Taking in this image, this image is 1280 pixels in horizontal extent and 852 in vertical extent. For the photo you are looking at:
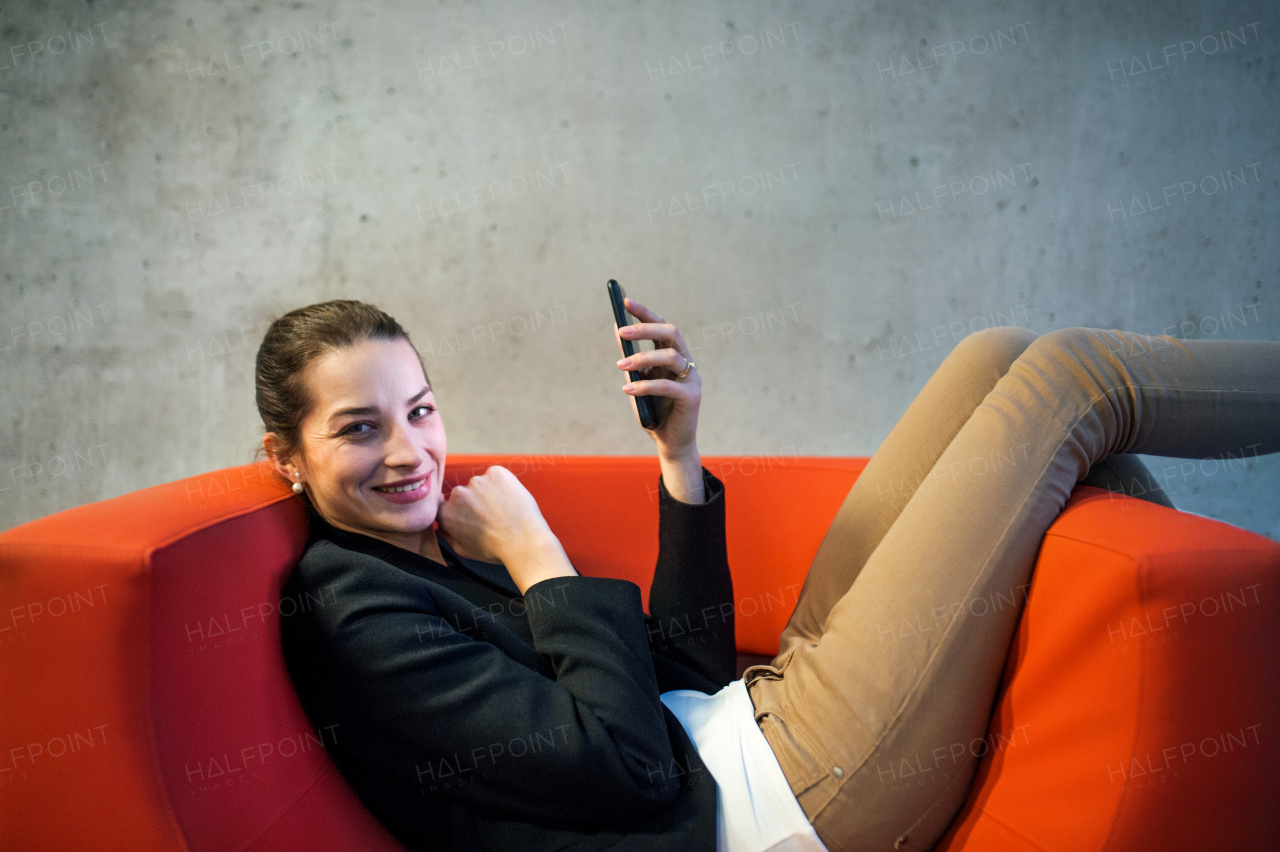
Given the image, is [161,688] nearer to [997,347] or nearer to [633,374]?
[633,374]

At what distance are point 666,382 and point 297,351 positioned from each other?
19.2 inches

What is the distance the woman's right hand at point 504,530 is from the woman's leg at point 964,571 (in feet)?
1.10

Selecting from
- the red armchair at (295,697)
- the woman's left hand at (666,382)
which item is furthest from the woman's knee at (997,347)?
the woman's left hand at (666,382)

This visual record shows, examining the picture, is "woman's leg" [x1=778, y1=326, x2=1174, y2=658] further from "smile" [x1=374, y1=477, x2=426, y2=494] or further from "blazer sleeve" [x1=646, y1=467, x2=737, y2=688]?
"smile" [x1=374, y1=477, x2=426, y2=494]

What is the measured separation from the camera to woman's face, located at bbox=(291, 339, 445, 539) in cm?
94

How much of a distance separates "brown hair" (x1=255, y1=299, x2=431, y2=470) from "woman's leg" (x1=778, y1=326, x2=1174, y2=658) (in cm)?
72

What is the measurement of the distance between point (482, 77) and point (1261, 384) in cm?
187

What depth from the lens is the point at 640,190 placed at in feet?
6.64

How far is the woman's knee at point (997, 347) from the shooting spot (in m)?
1.04

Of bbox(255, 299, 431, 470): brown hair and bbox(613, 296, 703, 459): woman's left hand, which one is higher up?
bbox(255, 299, 431, 470): brown hair

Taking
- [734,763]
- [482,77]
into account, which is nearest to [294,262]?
[482,77]

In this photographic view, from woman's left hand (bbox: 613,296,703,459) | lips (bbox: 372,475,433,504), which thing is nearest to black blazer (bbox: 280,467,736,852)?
lips (bbox: 372,475,433,504)

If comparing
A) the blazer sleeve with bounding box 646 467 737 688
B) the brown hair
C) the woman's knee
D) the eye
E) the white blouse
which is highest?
the brown hair

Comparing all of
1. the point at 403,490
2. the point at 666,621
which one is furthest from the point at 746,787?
the point at 403,490
